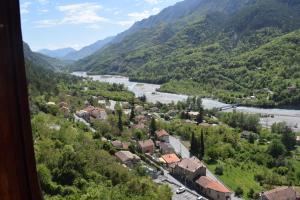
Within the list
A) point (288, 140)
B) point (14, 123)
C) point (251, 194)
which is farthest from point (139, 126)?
point (14, 123)

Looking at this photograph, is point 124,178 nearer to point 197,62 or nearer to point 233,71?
point 233,71

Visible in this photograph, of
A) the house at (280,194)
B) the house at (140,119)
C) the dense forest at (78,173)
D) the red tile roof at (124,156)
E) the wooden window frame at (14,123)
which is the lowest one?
the house at (280,194)

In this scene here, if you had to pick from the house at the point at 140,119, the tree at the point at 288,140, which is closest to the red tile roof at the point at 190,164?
the tree at the point at 288,140

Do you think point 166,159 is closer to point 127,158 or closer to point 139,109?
point 127,158

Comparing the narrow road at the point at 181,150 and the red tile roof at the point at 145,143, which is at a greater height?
the red tile roof at the point at 145,143

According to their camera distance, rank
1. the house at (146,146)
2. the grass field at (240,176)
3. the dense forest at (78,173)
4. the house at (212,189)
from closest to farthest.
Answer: the dense forest at (78,173) < the house at (212,189) < the grass field at (240,176) < the house at (146,146)

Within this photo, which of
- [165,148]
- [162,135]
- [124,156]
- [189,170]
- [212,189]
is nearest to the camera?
[212,189]

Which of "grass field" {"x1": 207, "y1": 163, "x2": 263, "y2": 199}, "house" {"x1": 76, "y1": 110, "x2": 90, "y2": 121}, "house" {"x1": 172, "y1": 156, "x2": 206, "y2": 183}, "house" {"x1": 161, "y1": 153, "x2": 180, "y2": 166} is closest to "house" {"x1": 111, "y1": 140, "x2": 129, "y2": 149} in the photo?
"house" {"x1": 161, "y1": 153, "x2": 180, "y2": 166}

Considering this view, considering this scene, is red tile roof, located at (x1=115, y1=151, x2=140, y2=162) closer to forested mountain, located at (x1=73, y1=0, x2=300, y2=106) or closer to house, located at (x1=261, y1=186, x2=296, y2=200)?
house, located at (x1=261, y1=186, x2=296, y2=200)

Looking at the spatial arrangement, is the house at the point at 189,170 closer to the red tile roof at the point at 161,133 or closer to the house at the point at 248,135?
the red tile roof at the point at 161,133
